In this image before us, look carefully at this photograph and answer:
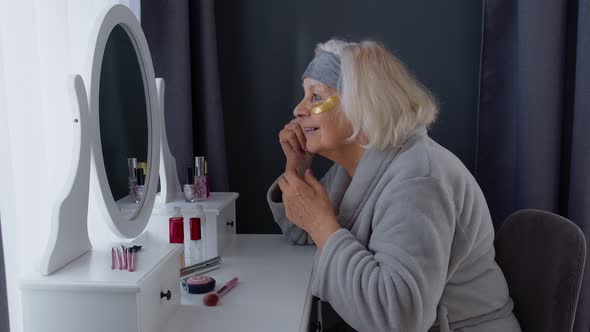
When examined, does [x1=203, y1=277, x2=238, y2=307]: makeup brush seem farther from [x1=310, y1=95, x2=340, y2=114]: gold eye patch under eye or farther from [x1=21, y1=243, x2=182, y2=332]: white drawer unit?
[x1=310, y1=95, x2=340, y2=114]: gold eye patch under eye

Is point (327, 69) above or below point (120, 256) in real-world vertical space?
above

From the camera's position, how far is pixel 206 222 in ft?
4.46

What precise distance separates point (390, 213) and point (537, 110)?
0.92 m

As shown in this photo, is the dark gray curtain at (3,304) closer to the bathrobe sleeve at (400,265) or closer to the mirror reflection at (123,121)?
the mirror reflection at (123,121)

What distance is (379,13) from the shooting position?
1.77 metres

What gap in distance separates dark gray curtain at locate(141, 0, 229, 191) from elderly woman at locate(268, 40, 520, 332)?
0.48 meters

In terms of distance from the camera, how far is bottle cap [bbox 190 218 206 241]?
1.26m

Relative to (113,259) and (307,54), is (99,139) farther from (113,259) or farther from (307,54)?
(307,54)

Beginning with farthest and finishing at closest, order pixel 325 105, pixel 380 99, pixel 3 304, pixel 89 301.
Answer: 1. pixel 325 105
2. pixel 380 99
3. pixel 89 301
4. pixel 3 304

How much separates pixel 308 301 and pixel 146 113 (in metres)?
0.59

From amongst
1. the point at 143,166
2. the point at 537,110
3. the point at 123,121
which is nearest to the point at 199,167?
the point at 143,166

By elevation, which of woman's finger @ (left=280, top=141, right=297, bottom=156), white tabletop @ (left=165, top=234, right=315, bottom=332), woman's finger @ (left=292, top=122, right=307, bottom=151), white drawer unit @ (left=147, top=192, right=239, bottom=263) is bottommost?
white tabletop @ (left=165, top=234, right=315, bottom=332)

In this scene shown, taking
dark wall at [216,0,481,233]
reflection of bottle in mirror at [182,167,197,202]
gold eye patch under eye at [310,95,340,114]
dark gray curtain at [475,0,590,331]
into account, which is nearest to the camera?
gold eye patch under eye at [310,95,340,114]

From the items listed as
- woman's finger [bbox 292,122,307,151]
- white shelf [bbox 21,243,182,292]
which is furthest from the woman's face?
white shelf [bbox 21,243,182,292]
